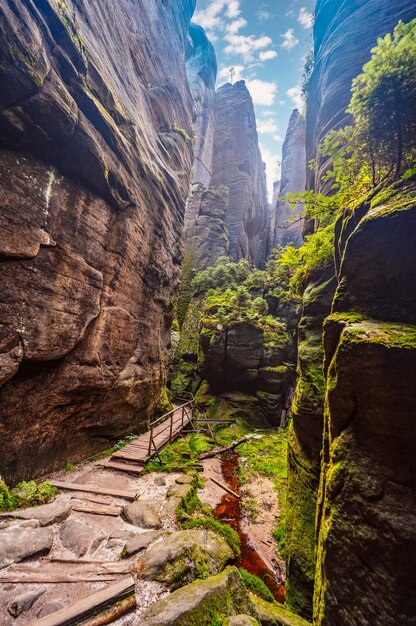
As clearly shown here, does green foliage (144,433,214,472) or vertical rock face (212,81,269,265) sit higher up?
vertical rock face (212,81,269,265)

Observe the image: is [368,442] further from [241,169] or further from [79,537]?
[241,169]

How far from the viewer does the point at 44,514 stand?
472cm

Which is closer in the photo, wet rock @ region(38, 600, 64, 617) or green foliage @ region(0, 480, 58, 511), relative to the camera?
wet rock @ region(38, 600, 64, 617)

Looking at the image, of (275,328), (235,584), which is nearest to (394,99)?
(235,584)

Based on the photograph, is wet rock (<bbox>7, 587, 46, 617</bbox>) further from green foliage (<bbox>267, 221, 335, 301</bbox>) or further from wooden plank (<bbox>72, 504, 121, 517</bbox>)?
green foliage (<bbox>267, 221, 335, 301</bbox>)

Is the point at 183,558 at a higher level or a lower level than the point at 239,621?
lower

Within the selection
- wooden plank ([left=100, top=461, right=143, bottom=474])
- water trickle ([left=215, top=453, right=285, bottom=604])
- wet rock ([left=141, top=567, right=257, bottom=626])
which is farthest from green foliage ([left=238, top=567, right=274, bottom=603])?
wooden plank ([left=100, top=461, right=143, bottom=474])

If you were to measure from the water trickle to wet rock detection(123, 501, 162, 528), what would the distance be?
7.59ft

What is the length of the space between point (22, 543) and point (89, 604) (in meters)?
1.61

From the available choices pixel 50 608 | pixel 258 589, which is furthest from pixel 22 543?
pixel 258 589

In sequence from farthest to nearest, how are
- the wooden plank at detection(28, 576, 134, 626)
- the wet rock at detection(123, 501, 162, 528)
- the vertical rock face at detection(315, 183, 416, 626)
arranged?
1. the wet rock at detection(123, 501, 162, 528)
2. the wooden plank at detection(28, 576, 134, 626)
3. the vertical rock face at detection(315, 183, 416, 626)

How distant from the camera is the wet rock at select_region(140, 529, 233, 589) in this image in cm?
380

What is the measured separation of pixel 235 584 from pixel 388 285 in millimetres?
4812

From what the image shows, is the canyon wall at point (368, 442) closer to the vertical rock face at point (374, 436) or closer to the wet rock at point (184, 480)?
the vertical rock face at point (374, 436)
